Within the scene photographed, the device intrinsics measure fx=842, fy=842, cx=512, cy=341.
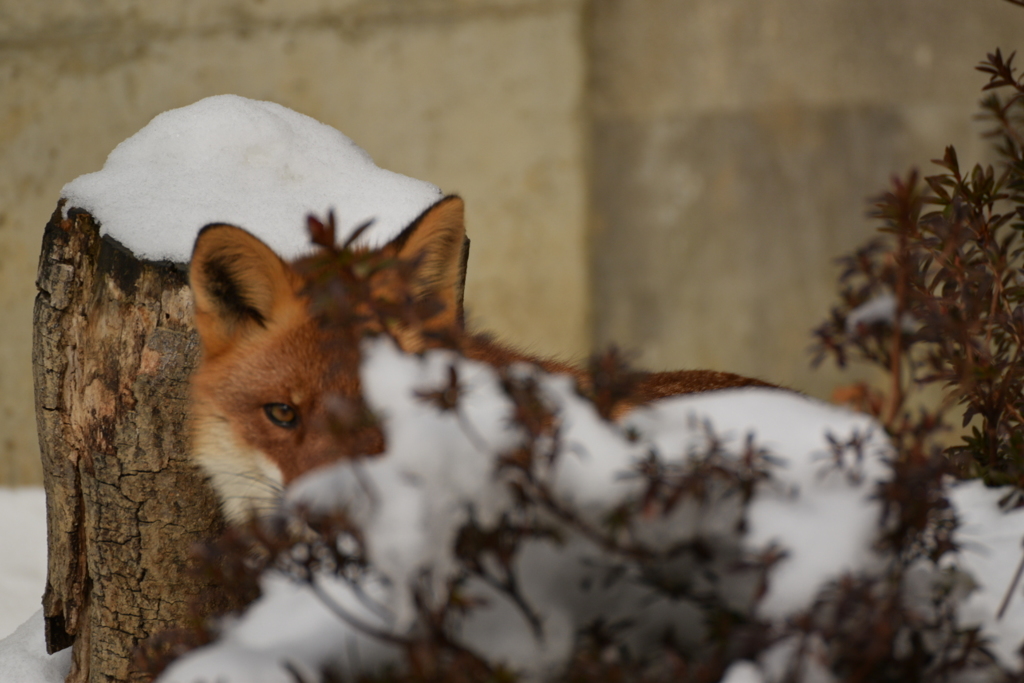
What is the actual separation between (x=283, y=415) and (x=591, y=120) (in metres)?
4.79

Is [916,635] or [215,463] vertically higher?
[215,463]

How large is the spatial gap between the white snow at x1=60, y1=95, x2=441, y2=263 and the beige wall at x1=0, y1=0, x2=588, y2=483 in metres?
3.28

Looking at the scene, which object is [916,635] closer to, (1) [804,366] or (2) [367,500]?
(2) [367,500]

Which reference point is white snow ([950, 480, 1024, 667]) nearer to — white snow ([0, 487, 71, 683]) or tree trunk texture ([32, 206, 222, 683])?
tree trunk texture ([32, 206, 222, 683])

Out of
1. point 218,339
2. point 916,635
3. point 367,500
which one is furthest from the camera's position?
point 218,339

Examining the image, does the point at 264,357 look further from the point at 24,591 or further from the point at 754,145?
the point at 754,145

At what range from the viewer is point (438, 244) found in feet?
8.24

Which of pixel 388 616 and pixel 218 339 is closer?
pixel 388 616

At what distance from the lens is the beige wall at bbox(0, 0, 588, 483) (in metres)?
6.38

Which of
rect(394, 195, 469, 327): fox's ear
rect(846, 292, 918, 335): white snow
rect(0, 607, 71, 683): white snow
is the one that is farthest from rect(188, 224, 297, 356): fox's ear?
rect(846, 292, 918, 335): white snow

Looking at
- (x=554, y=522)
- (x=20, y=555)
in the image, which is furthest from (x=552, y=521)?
(x=20, y=555)

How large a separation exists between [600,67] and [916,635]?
19.0ft

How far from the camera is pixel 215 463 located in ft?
8.18

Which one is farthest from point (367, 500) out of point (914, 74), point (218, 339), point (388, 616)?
point (914, 74)
